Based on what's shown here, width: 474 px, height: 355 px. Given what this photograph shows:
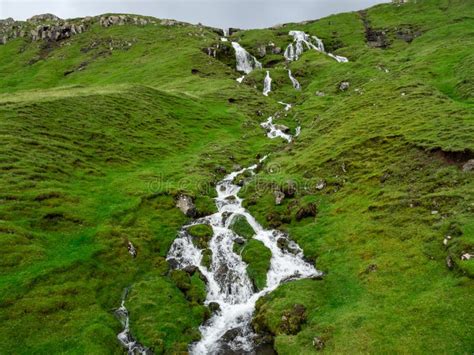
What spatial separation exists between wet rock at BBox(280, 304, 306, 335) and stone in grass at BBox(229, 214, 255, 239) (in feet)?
57.7

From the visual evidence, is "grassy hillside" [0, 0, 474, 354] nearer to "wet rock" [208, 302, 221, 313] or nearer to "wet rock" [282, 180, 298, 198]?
"wet rock" [208, 302, 221, 313]

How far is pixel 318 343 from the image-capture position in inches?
1350

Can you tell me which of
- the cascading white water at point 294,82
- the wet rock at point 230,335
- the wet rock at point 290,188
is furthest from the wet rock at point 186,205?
the cascading white water at point 294,82

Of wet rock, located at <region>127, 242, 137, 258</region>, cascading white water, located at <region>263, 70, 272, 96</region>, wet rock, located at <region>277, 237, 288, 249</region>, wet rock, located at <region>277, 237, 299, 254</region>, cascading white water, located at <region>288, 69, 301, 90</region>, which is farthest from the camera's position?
cascading white water, located at <region>288, 69, 301, 90</region>

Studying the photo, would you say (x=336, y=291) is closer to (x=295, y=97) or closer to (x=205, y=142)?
(x=205, y=142)

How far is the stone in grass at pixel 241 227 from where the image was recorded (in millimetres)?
56719

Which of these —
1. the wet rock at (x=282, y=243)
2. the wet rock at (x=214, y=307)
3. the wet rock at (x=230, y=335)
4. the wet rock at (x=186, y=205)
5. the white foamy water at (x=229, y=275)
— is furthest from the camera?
the wet rock at (x=186, y=205)

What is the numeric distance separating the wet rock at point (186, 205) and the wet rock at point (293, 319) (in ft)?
91.8

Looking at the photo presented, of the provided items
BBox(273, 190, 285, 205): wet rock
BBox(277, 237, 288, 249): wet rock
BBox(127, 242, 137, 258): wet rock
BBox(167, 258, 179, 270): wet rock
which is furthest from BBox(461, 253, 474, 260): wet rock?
BBox(127, 242, 137, 258): wet rock

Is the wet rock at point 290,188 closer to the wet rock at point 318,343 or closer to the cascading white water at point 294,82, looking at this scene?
the wet rock at point 318,343

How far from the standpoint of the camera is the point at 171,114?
112688 millimetres

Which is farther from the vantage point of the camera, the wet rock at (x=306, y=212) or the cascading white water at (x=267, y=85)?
the cascading white water at (x=267, y=85)

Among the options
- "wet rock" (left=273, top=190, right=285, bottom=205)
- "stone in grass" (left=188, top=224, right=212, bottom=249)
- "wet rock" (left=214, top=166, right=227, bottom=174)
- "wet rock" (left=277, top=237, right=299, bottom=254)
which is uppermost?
"wet rock" (left=214, top=166, right=227, bottom=174)

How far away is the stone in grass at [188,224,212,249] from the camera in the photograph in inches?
2152
